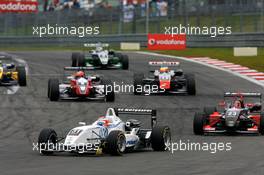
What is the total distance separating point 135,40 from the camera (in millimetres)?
51344

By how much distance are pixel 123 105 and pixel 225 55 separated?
1725 cm

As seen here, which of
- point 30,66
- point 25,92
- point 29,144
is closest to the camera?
point 29,144

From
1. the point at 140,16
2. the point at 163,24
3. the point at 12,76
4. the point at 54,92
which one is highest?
the point at 140,16

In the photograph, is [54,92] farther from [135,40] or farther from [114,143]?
[135,40]

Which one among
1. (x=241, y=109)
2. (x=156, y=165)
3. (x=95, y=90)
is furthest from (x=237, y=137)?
(x=95, y=90)

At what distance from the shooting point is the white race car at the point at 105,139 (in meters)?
15.5

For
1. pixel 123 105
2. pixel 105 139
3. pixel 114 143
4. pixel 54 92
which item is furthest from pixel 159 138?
pixel 54 92

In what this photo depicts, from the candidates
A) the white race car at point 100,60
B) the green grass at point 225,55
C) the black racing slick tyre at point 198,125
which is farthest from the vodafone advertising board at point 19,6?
the black racing slick tyre at point 198,125

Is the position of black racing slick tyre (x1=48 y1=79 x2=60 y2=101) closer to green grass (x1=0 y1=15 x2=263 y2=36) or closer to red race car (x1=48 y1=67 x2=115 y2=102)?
red race car (x1=48 y1=67 x2=115 y2=102)

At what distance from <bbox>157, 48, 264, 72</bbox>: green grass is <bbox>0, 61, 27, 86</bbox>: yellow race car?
1062 cm

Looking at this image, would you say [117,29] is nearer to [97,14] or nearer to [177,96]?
[97,14]

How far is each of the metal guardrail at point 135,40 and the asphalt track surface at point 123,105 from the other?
5.77m

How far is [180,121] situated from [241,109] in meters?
2.39

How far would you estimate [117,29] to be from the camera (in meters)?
55.7
